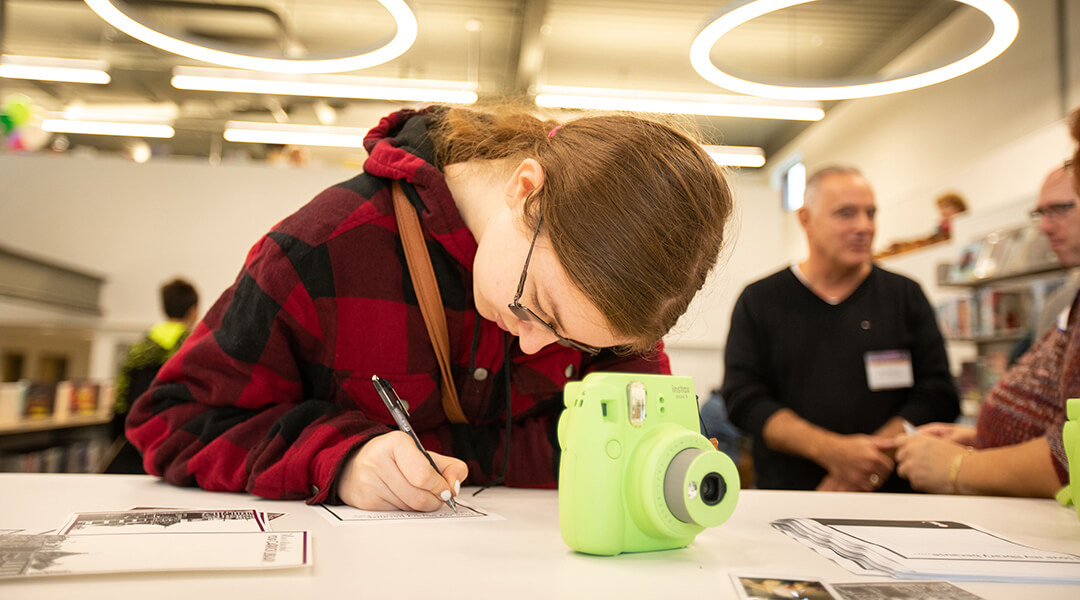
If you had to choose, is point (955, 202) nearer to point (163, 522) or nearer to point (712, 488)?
point (712, 488)

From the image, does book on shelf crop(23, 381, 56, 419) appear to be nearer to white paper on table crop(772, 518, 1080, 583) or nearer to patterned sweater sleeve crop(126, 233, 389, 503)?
patterned sweater sleeve crop(126, 233, 389, 503)

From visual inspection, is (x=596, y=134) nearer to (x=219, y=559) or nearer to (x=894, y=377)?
(x=219, y=559)

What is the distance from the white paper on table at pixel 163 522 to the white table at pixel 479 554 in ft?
0.12

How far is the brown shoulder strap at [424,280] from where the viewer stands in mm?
1195

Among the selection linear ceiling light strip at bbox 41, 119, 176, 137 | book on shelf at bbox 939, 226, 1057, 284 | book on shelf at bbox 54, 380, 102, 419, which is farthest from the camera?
linear ceiling light strip at bbox 41, 119, 176, 137

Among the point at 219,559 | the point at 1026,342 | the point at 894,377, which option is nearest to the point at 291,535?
the point at 219,559

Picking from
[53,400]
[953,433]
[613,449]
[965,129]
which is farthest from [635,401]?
[965,129]

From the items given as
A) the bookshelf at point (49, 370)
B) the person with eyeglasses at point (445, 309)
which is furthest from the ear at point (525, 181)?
the bookshelf at point (49, 370)

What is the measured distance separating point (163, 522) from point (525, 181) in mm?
626

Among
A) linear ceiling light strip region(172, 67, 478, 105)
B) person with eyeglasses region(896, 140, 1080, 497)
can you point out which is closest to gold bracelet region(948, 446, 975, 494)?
person with eyeglasses region(896, 140, 1080, 497)

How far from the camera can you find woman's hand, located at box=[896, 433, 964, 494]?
1686mm

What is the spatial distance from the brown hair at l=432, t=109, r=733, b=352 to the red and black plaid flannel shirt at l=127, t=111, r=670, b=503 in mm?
282

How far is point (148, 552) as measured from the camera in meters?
0.68

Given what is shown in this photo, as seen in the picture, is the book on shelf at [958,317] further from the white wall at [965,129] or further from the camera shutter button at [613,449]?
the camera shutter button at [613,449]
